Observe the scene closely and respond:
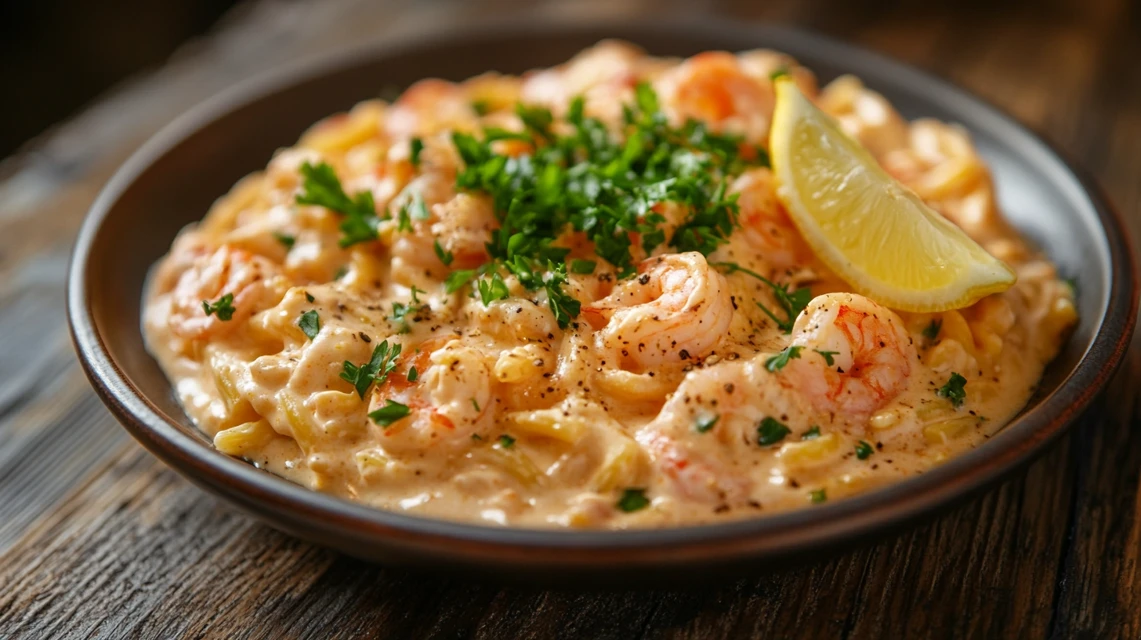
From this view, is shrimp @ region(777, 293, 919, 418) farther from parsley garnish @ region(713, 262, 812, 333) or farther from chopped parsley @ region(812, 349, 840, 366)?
parsley garnish @ region(713, 262, 812, 333)

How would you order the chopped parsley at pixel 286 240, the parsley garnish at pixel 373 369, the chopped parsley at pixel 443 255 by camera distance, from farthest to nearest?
the chopped parsley at pixel 286 240 < the chopped parsley at pixel 443 255 < the parsley garnish at pixel 373 369

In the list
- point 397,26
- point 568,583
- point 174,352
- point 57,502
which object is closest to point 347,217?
point 174,352

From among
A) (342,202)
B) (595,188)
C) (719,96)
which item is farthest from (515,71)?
(595,188)

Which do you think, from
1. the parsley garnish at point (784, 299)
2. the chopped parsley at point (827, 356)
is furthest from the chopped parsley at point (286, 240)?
the chopped parsley at point (827, 356)

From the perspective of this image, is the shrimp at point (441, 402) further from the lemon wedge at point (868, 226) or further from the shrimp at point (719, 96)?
the shrimp at point (719, 96)

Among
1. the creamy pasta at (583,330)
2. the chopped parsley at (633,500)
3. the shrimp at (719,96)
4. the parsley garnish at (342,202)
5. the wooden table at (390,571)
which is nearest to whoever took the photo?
the chopped parsley at (633,500)

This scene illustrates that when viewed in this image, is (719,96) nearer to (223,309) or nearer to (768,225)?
(768,225)
